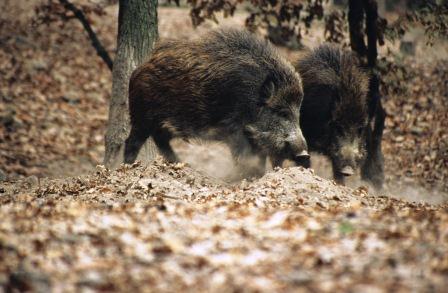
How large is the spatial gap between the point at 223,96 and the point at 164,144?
115 cm

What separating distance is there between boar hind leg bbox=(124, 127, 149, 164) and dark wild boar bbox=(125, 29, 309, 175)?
13 millimetres

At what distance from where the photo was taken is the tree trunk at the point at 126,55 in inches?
303

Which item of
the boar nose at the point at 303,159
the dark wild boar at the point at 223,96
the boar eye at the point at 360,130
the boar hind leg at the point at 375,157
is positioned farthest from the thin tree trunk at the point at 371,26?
the boar nose at the point at 303,159

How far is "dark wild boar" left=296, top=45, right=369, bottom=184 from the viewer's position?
8.09 metres

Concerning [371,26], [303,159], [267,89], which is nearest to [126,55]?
[267,89]

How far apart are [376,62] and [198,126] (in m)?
2.77

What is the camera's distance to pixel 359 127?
8266mm

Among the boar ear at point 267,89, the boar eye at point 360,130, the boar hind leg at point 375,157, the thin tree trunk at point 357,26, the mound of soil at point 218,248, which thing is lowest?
the boar hind leg at point 375,157

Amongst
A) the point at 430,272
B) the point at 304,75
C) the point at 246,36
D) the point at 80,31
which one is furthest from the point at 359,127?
the point at 80,31

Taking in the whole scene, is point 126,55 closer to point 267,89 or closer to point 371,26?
point 267,89

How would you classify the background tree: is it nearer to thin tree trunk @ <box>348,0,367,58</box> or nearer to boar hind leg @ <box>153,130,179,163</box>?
boar hind leg @ <box>153,130,179,163</box>

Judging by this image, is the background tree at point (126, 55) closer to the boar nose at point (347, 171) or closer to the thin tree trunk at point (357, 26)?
the boar nose at point (347, 171)

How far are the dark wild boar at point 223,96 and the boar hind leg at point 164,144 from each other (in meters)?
0.12

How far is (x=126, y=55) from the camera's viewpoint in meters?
7.81
